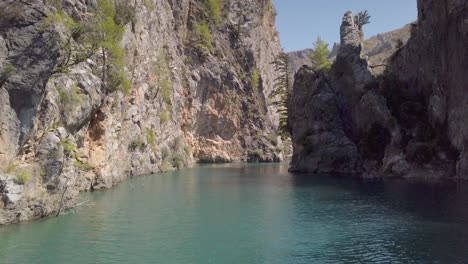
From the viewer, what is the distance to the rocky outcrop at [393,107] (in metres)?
56.8

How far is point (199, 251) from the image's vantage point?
23.2 meters

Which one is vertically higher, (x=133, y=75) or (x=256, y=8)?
(x=256, y=8)

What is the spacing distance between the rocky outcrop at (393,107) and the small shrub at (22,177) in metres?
44.8

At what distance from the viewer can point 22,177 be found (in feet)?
92.8

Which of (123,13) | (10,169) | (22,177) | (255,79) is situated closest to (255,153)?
(255,79)

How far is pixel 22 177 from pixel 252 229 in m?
13.8

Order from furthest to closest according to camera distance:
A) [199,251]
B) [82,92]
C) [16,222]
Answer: [82,92], [16,222], [199,251]

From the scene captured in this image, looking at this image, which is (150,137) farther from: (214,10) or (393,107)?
(214,10)

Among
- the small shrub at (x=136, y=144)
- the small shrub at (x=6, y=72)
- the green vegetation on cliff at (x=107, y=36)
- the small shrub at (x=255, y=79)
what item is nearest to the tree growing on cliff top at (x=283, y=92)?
the small shrub at (x=255, y=79)

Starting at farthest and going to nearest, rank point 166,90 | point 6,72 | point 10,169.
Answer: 1. point 166,90
2. point 6,72
3. point 10,169

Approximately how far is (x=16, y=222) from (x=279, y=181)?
3498 cm

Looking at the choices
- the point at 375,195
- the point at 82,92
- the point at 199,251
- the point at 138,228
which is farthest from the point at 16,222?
the point at 375,195

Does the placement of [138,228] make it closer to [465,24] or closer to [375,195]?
[375,195]

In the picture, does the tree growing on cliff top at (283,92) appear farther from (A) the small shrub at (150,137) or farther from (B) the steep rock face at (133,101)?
(A) the small shrub at (150,137)
